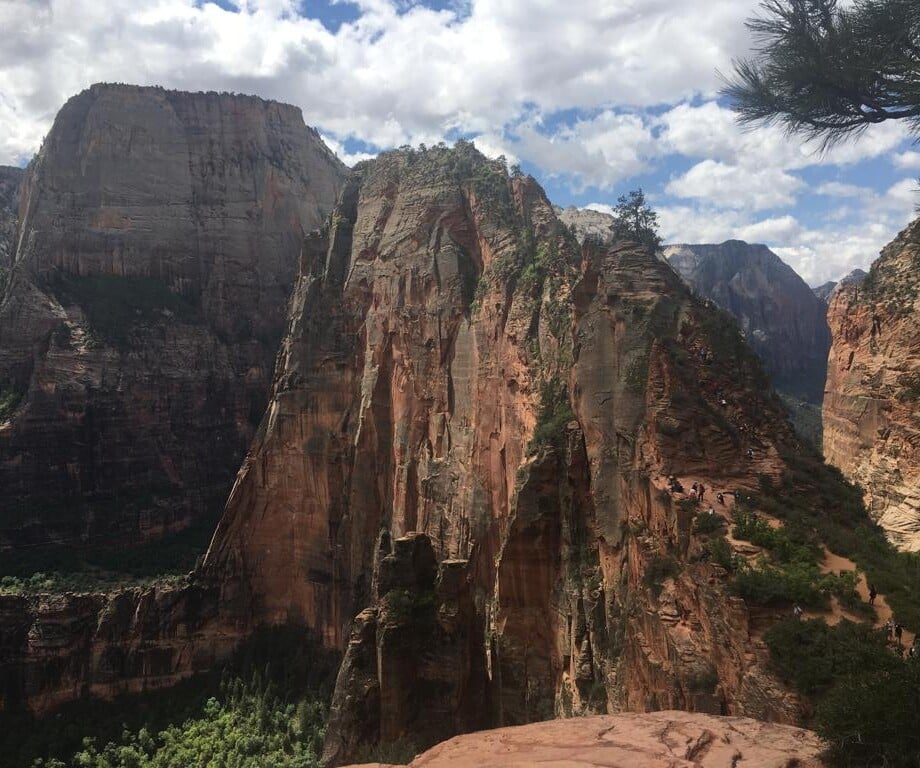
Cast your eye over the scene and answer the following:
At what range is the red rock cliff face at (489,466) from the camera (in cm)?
2077

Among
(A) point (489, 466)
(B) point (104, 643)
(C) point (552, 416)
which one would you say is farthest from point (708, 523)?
(B) point (104, 643)

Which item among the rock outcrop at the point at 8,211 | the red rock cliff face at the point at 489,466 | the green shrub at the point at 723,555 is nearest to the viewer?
the green shrub at the point at 723,555

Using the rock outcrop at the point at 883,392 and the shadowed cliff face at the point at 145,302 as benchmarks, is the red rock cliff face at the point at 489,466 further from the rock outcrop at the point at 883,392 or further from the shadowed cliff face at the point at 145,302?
the shadowed cliff face at the point at 145,302

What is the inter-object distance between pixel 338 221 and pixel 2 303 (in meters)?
33.1

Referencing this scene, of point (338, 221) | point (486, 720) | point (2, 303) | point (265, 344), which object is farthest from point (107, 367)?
point (486, 720)

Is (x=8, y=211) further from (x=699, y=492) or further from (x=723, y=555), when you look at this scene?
(x=723, y=555)

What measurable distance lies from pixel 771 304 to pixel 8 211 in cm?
9154

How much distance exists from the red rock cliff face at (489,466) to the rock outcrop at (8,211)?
137 feet

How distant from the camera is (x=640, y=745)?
33.0 ft

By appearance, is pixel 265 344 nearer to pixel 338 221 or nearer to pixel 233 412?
pixel 233 412

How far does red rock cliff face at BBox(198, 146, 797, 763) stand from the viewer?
20.8 m

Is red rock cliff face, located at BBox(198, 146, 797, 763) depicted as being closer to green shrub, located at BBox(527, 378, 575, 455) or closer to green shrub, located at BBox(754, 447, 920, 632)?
green shrub, located at BBox(527, 378, 575, 455)

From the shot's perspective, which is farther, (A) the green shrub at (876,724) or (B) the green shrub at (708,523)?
Result: (B) the green shrub at (708,523)

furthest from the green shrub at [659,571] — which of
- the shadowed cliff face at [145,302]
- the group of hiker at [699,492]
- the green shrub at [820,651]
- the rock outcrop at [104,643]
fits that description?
the shadowed cliff face at [145,302]
